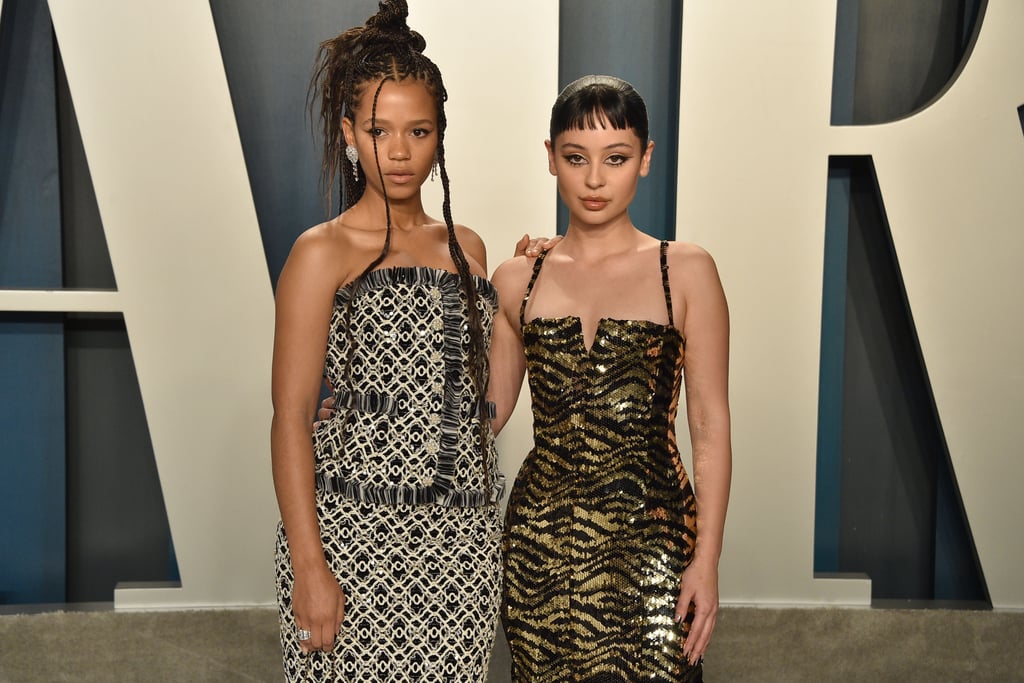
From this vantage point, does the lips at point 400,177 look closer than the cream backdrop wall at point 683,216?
Yes

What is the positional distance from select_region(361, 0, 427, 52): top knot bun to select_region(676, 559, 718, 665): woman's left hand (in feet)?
3.41

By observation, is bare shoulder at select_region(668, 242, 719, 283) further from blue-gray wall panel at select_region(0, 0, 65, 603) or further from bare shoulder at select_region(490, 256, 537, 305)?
blue-gray wall panel at select_region(0, 0, 65, 603)

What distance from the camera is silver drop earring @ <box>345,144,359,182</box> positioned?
1827 millimetres

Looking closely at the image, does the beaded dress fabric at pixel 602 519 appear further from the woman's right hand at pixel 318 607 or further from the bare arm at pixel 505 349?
the woman's right hand at pixel 318 607

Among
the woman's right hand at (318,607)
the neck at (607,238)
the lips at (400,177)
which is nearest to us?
the woman's right hand at (318,607)

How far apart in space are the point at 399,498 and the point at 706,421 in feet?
1.84

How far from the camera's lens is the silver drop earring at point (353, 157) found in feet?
5.99

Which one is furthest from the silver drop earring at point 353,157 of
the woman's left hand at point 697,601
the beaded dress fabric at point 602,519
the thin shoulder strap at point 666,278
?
the woman's left hand at point 697,601

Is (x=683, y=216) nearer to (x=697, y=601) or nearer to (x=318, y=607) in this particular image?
(x=697, y=601)

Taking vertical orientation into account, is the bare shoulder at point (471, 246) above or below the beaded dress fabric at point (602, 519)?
above

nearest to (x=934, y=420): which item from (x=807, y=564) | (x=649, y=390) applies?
(x=807, y=564)

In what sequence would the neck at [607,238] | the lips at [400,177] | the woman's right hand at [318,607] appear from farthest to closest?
the neck at [607,238], the lips at [400,177], the woman's right hand at [318,607]

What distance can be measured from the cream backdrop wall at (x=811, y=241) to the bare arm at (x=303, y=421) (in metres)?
1.52

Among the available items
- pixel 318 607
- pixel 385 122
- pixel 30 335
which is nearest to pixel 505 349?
pixel 385 122
